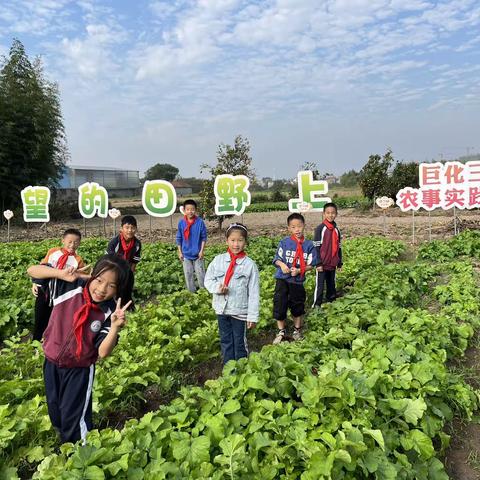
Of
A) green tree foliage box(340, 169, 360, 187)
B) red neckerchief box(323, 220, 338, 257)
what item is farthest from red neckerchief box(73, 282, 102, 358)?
green tree foliage box(340, 169, 360, 187)

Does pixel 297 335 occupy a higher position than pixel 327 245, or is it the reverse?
pixel 327 245

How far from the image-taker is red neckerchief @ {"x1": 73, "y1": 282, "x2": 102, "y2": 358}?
105 inches

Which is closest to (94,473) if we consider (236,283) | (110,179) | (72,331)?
(72,331)

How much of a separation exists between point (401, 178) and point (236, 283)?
2626 centimetres

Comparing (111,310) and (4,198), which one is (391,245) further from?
(4,198)

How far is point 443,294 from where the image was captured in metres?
6.50

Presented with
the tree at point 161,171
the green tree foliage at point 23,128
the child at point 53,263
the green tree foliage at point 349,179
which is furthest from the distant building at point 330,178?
the tree at point 161,171

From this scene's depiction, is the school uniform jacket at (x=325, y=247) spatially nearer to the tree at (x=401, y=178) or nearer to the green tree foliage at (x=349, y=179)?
the tree at (x=401, y=178)

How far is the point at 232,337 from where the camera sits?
4285 millimetres

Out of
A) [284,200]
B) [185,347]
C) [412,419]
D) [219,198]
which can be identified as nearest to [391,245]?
[219,198]

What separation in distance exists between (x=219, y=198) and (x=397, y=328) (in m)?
10.2

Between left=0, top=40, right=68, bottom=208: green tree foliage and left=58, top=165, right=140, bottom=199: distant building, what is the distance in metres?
22.1

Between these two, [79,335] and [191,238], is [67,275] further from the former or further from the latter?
[191,238]

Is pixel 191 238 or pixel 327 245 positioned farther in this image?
pixel 191 238
